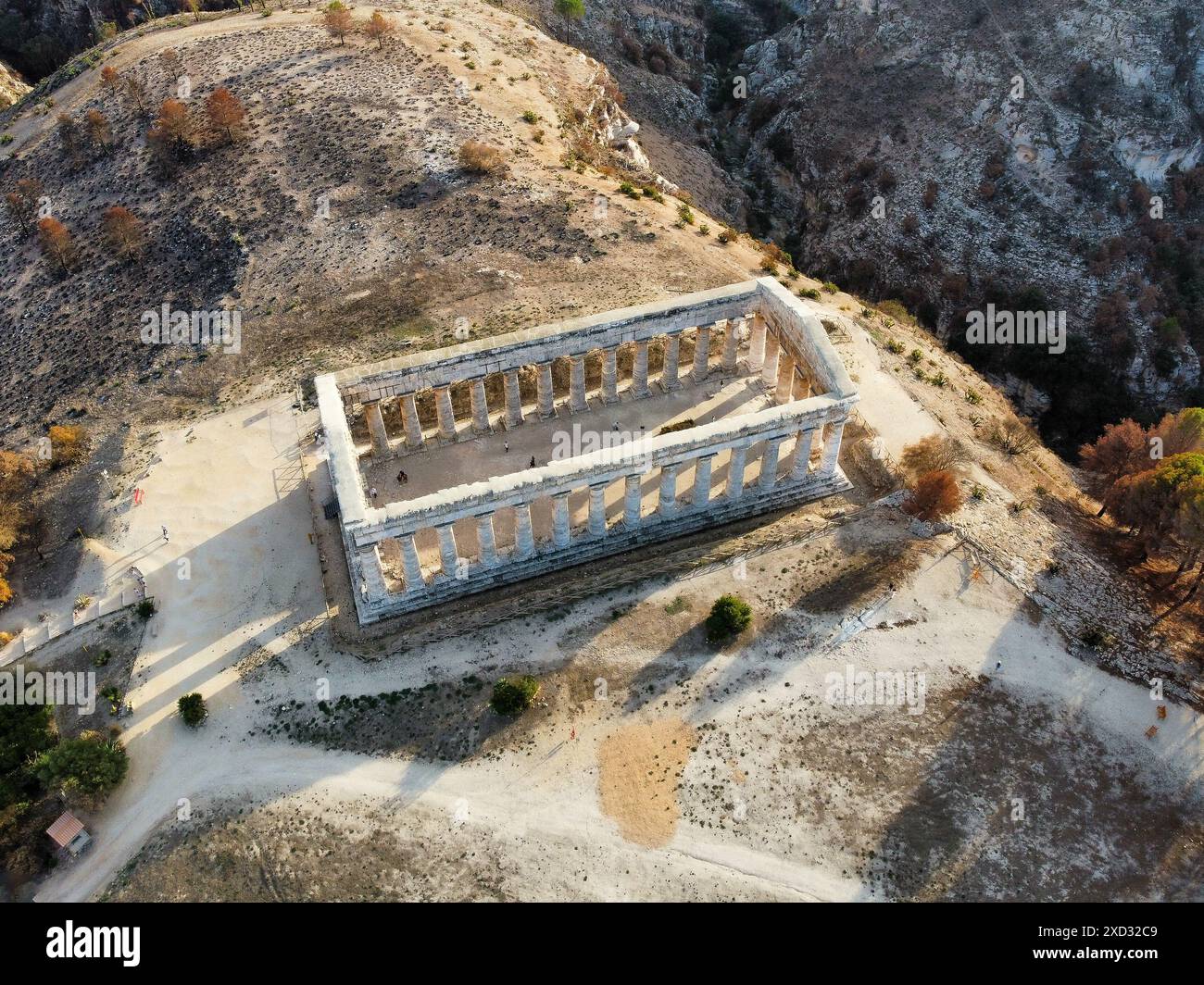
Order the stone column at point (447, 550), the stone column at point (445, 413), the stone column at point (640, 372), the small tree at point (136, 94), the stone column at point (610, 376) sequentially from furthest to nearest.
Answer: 1. the small tree at point (136, 94)
2. the stone column at point (640, 372)
3. the stone column at point (610, 376)
4. the stone column at point (445, 413)
5. the stone column at point (447, 550)

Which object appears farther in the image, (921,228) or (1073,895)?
(921,228)

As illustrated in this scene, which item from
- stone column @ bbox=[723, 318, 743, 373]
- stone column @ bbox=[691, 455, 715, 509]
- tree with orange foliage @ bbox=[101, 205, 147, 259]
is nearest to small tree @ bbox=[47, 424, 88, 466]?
tree with orange foliage @ bbox=[101, 205, 147, 259]

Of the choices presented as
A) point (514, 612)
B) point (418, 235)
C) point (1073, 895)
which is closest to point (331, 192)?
point (418, 235)

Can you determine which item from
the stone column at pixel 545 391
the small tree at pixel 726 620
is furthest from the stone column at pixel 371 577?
the small tree at pixel 726 620

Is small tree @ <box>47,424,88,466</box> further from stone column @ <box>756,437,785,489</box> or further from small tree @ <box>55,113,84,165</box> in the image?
stone column @ <box>756,437,785,489</box>

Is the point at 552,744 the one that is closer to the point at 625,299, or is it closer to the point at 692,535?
the point at 692,535

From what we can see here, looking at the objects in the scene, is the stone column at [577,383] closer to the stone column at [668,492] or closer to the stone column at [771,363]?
the stone column at [668,492]

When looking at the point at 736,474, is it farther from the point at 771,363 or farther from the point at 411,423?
the point at 411,423
